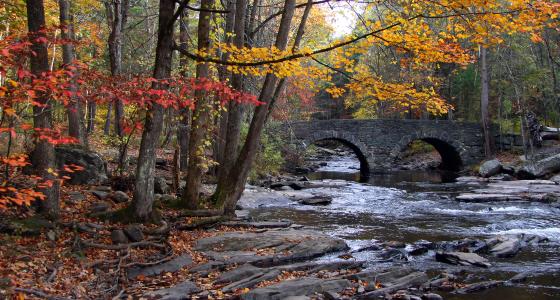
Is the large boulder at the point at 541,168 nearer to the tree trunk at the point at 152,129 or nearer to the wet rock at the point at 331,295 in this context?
the wet rock at the point at 331,295

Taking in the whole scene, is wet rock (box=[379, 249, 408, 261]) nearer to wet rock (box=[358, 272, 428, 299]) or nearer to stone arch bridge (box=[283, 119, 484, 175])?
wet rock (box=[358, 272, 428, 299])

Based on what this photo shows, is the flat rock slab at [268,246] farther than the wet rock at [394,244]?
No

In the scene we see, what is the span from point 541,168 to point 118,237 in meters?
19.5

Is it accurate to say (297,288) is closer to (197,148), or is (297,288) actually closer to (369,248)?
(369,248)

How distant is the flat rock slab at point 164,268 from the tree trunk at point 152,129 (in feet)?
4.13

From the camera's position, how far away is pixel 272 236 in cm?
834

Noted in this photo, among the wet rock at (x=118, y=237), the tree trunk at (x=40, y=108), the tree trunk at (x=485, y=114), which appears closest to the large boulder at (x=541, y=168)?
the tree trunk at (x=485, y=114)

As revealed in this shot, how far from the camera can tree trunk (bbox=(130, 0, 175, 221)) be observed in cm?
686

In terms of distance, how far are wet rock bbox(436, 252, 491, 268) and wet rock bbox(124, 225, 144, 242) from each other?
4830mm

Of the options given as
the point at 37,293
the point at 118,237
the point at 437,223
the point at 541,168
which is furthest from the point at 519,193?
the point at 37,293

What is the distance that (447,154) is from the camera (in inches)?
1227

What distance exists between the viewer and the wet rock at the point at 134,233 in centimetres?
671

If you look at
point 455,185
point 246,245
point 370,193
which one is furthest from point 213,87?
point 455,185

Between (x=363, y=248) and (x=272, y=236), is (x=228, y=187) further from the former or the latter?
(x=363, y=248)
